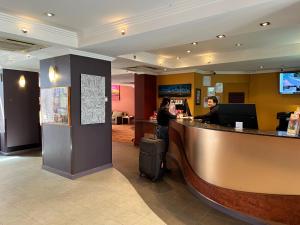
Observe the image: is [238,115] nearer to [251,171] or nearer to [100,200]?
[251,171]

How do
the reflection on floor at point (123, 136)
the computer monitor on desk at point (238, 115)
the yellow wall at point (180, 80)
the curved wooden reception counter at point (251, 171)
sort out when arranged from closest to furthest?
the curved wooden reception counter at point (251, 171), the computer monitor on desk at point (238, 115), the yellow wall at point (180, 80), the reflection on floor at point (123, 136)

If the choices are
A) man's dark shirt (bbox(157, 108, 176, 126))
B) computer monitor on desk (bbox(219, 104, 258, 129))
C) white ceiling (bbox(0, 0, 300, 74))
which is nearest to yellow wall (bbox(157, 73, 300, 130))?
white ceiling (bbox(0, 0, 300, 74))

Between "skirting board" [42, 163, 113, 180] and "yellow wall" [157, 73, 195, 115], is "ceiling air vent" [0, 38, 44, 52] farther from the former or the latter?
"yellow wall" [157, 73, 195, 115]

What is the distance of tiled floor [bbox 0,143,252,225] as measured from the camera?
304cm

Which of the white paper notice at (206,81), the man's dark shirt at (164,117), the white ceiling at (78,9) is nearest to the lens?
the white ceiling at (78,9)

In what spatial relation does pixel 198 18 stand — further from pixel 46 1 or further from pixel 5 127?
pixel 5 127

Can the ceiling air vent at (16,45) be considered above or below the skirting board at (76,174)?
above

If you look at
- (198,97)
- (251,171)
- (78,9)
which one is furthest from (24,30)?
(198,97)

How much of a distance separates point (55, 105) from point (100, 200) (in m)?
2.34

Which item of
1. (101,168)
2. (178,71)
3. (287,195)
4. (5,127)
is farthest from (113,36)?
(5,127)

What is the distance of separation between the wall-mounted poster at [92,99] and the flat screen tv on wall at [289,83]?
18.2ft

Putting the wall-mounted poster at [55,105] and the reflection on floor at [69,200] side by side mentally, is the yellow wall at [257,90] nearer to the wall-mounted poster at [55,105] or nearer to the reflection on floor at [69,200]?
the reflection on floor at [69,200]

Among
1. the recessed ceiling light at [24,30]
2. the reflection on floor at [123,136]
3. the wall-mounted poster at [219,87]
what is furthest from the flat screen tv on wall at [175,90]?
the recessed ceiling light at [24,30]

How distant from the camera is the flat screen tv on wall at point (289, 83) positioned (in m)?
6.76
